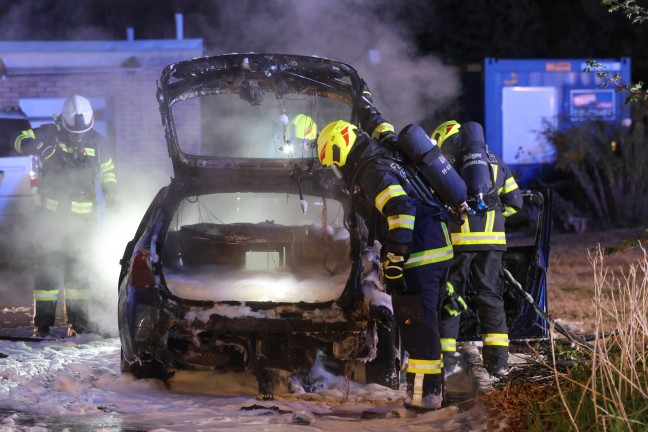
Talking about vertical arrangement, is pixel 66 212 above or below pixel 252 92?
below

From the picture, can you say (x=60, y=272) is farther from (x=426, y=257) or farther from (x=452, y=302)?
(x=426, y=257)

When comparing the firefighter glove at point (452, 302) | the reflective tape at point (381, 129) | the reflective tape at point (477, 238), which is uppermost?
the reflective tape at point (381, 129)

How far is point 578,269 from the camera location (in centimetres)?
1184

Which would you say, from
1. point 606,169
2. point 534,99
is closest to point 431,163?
point 606,169

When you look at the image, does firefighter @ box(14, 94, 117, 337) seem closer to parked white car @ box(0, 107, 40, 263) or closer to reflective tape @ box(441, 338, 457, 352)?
parked white car @ box(0, 107, 40, 263)

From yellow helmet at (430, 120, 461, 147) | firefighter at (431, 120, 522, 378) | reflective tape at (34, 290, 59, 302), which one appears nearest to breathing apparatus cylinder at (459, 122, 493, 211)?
firefighter at (431, 120, 522, 378)

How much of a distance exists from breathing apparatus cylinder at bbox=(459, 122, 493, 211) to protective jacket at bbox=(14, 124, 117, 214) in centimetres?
386

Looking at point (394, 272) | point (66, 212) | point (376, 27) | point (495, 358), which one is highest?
point (376, 27)

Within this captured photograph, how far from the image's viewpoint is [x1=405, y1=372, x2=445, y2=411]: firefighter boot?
5.43 meters

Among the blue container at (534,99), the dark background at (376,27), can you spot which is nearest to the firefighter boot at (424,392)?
the dark background at (376,27)

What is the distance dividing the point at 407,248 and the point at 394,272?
0.16m

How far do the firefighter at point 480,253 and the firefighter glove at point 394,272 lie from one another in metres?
0.88

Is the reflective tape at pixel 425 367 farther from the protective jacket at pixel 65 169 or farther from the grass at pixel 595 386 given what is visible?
the protective jacket at pixel 65 169

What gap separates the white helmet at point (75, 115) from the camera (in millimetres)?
8336
